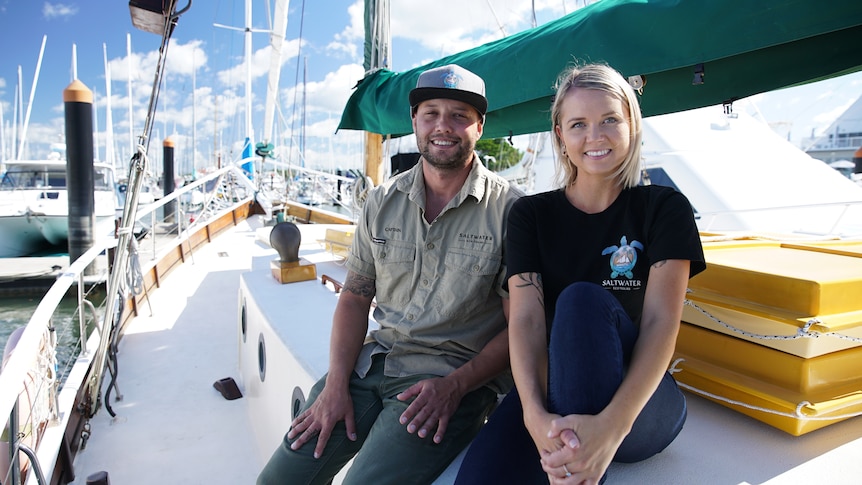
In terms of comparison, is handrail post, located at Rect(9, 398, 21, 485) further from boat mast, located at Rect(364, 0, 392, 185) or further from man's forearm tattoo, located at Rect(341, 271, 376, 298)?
boat mast, located at Rect(364, 0, 392, 185)

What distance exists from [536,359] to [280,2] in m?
10.4

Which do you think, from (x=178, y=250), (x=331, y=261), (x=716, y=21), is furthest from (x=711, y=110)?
(x=178, y=250)

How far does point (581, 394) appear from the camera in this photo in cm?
106

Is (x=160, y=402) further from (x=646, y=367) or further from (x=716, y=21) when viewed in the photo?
(x=716, y=21)

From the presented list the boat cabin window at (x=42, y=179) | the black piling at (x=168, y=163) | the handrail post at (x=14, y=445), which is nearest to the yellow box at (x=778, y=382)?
the handrail post at (x=14, y=445)

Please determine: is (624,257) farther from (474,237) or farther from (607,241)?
(474,237)

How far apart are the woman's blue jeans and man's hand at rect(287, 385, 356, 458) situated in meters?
0.49

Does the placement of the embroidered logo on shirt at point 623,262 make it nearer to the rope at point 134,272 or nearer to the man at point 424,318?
the man at point 424,318

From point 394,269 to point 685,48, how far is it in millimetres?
1228

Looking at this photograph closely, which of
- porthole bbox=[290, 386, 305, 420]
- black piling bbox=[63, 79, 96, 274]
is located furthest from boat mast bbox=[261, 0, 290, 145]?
porthole bbox=[290, 386, 305, 420]

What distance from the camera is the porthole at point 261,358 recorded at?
2822 millimetres

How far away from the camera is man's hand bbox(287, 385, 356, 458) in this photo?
5.00ft

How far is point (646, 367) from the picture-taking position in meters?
1.12

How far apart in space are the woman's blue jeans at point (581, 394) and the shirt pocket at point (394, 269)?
575mm
